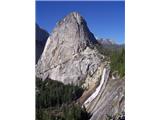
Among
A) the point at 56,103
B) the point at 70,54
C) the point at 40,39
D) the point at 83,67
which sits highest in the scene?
the point at 40,39

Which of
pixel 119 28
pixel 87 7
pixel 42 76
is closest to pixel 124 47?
pixel 119 28

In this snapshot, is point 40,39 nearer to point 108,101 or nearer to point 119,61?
point 119,61

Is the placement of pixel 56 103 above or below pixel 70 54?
below

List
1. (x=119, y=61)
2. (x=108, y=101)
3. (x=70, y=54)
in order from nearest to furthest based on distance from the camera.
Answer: (x=119, y=61)
(x=108, y=101)
(x=70, y=54)

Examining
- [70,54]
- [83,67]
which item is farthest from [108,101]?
[70,54]

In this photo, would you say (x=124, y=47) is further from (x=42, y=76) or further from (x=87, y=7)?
(x=42, y=76)

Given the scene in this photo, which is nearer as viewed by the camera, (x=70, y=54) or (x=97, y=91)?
(x=97, y=91)

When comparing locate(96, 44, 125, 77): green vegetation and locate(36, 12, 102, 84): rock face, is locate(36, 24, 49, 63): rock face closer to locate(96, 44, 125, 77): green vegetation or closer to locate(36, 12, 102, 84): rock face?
locate(36, 12, 102, 84): rock face
